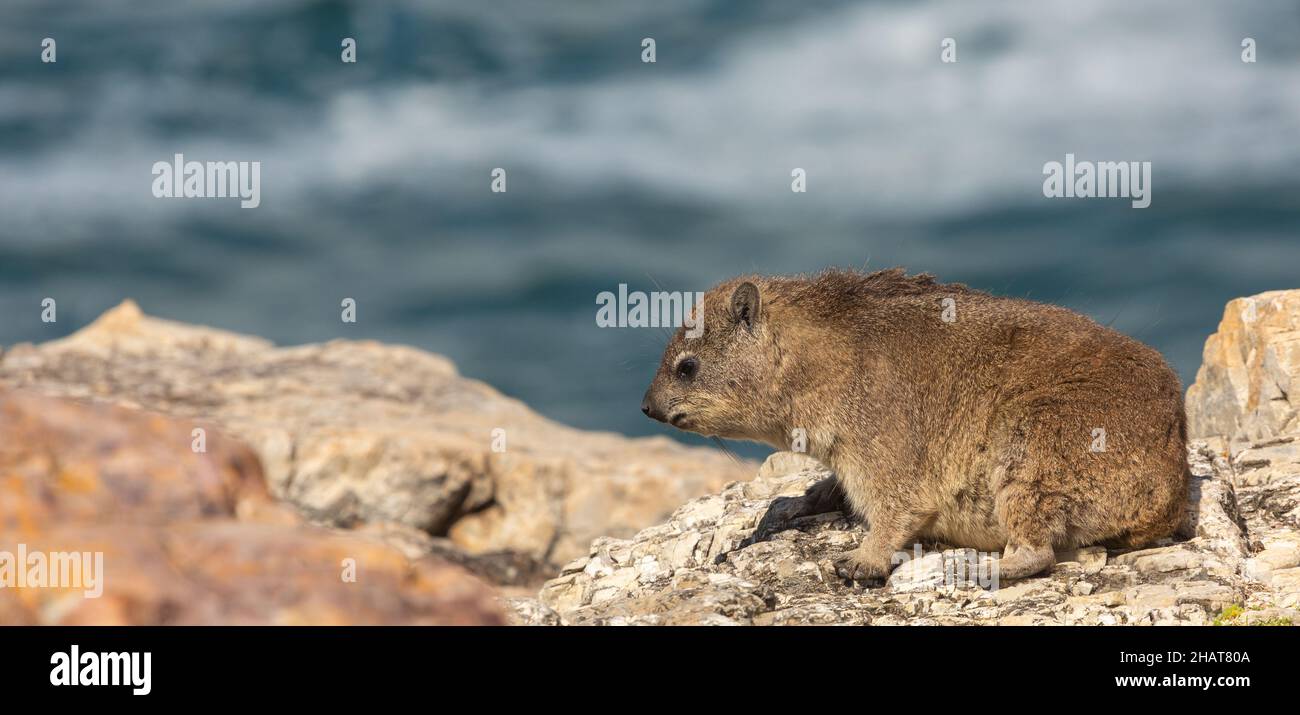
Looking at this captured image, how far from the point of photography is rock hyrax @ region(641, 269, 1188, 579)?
9508 millimetres

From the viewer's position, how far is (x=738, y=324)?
11078 mm

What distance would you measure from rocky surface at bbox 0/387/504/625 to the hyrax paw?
217 inches

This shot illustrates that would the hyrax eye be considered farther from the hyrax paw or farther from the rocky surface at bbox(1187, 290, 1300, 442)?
the rocky surface at bbox(1187, 290, 1300, 442)

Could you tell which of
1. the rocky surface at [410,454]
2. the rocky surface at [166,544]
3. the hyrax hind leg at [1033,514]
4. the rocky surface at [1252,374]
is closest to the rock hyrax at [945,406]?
the hyrax hind leg at [1033,514]

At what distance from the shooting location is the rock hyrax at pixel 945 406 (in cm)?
951

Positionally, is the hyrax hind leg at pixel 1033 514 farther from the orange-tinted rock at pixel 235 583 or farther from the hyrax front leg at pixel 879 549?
the orange-tinted rock at pixel 235 583

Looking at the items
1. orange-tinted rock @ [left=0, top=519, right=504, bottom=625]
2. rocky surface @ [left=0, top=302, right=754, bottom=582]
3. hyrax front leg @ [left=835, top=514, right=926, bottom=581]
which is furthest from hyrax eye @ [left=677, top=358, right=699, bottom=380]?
orange-tinted rock @ [left=0, top=519, right=504, bottom=625]

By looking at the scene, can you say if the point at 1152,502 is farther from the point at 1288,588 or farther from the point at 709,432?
the point at 709,432

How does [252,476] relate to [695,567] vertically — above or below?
above

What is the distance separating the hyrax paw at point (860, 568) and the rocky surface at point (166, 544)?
18.1 feet

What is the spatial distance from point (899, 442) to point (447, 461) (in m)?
7.97

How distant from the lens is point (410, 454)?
52.6ft
